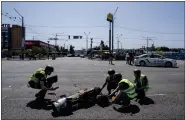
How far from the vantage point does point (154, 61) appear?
27188 mm

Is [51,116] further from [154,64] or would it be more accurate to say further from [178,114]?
[154,64]

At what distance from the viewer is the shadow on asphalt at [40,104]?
7109 millimetres

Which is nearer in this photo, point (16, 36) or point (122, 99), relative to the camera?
point (122, 99)

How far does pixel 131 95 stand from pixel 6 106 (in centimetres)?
356

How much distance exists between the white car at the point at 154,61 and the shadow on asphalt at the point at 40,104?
20.8 meters

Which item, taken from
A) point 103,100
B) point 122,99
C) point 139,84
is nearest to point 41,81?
point 103,100

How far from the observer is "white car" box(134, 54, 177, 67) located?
87.8 feet

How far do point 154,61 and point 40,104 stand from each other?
839 inches

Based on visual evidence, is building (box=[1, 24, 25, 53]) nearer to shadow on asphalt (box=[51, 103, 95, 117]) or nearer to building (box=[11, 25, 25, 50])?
building (box=[11, 25, 25, 50])

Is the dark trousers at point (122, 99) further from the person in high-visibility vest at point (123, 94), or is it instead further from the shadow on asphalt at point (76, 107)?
the shadow on asphalt at point (76, 107)

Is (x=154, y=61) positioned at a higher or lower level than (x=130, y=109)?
higher

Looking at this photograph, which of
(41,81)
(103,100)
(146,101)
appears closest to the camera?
(103,100)

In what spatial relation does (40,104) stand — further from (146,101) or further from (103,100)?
(146,101)

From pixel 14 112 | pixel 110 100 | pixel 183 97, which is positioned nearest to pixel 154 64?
pixel 183 97
